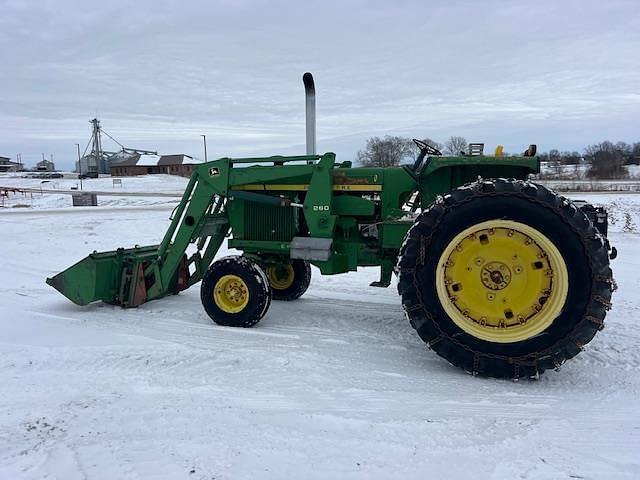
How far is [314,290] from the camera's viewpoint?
7453 mm

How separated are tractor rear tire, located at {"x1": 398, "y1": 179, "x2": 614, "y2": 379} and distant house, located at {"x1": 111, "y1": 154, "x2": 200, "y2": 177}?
88.0 m

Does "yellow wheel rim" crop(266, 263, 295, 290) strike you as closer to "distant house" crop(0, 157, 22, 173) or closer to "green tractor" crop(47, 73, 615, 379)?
"green tractor" crop(47, 73, 615, 379)

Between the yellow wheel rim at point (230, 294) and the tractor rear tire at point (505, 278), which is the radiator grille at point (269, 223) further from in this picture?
the tractor rear tire at point (505, 278)

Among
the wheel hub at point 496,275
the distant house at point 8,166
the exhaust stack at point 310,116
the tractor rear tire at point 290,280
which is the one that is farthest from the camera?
the distant house at point 8,166

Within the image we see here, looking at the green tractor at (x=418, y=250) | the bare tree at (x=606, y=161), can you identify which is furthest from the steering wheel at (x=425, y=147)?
the bare tree at (x=606, y=161)

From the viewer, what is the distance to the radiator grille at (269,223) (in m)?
6.06

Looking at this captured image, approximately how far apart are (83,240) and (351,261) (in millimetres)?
8454

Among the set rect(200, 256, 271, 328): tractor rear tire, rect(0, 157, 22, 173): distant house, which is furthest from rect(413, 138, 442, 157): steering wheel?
rect(0, 157, 22, 173): distant house

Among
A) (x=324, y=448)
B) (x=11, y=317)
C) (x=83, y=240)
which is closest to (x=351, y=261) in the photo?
(x=324, y=448)

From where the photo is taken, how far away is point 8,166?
A: 124 meters

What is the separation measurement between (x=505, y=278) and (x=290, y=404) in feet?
6.33

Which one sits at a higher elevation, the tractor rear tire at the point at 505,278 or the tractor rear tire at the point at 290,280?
the tractor rear tire at the point at 505,278

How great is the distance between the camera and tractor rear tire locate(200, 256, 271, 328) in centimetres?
551

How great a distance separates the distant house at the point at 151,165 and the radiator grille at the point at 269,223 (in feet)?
281
